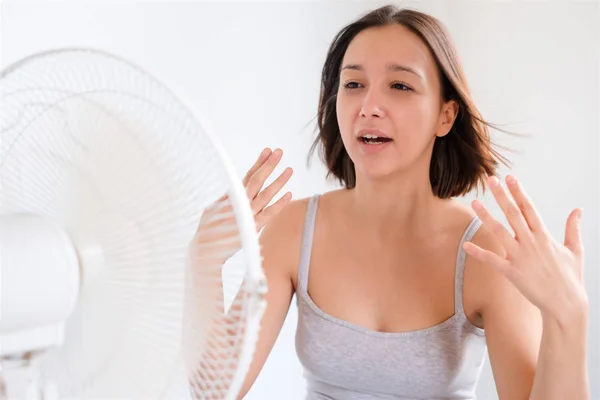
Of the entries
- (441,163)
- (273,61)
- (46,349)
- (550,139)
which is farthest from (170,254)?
(550,139)

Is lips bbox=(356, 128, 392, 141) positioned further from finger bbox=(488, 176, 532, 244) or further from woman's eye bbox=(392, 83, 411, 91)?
finger bbox=(488, 176, 532, 244)

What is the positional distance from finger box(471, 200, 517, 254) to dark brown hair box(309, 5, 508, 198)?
0.37 m

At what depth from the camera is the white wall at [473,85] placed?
1762 millimetres

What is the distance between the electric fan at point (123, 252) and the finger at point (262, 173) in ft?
1.16

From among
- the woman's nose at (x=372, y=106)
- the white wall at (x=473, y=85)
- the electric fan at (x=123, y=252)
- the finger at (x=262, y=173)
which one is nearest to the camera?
the electric fan at (x=123, y=252)

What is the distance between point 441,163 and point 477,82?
2.97 feet

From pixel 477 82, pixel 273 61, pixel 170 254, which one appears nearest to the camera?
pixel 170 254

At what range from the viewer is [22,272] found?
0.56 metres

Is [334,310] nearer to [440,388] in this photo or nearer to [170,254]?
[440,388]

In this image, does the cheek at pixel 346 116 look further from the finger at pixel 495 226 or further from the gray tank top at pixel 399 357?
the finger at pixel 495 226

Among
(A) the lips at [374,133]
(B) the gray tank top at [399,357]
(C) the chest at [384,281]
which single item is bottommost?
(B) the gray tank top at [399,357]

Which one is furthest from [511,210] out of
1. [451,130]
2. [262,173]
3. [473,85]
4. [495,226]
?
[473,85]

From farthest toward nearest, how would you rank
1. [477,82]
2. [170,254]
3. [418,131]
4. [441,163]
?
[477,82] → [441,163] → [418,131] → [170,254]

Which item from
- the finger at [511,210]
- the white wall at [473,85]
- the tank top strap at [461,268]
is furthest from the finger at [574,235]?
the white wall at [473,85]
